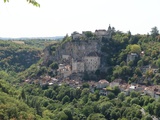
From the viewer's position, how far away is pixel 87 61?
52.5m

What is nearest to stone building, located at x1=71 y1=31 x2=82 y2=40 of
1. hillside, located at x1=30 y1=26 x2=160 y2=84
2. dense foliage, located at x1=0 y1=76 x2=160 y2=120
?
hillside, located at x1=30 y1=26 x2=160 y2=84

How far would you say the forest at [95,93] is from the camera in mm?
31905

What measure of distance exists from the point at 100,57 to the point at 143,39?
7.47 meters

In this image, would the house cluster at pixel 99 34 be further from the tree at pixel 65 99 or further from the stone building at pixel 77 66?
the tree at pixel 65 99

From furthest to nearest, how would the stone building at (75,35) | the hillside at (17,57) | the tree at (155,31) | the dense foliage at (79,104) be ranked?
the hillside at (17,57), the stone building at (75,35), the tree at (155,31), the dense foliage at (79,104)

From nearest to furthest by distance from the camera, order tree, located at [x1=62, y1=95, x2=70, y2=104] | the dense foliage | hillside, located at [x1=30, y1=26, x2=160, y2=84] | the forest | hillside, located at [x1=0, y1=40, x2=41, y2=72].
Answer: the dense foliage → the forest → tree, located at [x1=62, y1=95, x2=70, y2=104] → hillside, located at [x1=30, y1=26, x2=160, y2=84] → hillside, located at [x1=0, y1=40, x2=41, y2=72]

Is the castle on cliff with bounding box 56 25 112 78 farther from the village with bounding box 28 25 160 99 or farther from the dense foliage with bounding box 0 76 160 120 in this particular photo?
the dense foliage with bounding box 0 76 160 120

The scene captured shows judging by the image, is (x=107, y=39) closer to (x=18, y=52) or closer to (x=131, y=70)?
(x=131, y=70)

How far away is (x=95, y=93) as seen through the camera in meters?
42.1

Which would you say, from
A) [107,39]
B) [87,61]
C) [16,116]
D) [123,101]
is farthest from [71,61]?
[16,116]

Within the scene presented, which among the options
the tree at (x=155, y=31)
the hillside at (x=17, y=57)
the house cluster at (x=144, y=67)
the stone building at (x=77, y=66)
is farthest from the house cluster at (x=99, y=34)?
the hillside at (x=17, y=57)

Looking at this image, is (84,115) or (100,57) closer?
(84,115)

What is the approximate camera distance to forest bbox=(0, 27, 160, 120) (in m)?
31.9

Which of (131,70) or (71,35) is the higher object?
(71,35)
